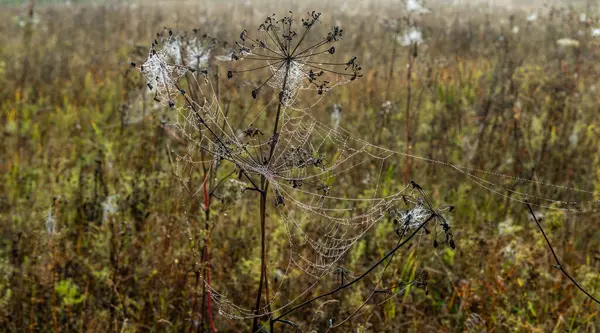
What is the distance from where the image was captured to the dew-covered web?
5.77 feet

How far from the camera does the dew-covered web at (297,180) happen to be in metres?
1.76

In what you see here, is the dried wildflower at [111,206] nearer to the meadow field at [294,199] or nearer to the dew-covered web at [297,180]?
the meadow field at [294,199]

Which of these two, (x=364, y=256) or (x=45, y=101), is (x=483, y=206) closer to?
(x=364, y=256)

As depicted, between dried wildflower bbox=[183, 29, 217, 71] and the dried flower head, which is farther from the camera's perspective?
the dried flower head

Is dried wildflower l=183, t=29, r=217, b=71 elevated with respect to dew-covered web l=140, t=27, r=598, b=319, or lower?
elevated

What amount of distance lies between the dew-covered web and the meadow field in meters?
0.02

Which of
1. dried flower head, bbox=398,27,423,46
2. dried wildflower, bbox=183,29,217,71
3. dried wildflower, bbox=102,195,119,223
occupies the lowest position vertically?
dried wildflower, bbox=102,195,119,223

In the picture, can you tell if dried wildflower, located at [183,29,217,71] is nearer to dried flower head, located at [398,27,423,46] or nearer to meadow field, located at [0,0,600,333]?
meadow field, located at [0,0,600,333]

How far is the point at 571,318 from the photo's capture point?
108 inches

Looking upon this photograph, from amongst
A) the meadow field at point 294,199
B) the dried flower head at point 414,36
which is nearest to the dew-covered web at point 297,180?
the meadow field at point 294,199

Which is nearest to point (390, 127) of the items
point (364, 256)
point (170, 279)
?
point (364, 256)

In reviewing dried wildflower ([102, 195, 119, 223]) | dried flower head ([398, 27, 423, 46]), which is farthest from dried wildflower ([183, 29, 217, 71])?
dried flower head ([398, 27, 423, 46])

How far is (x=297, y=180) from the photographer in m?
1.81

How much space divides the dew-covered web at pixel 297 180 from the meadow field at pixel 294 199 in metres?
0.02
